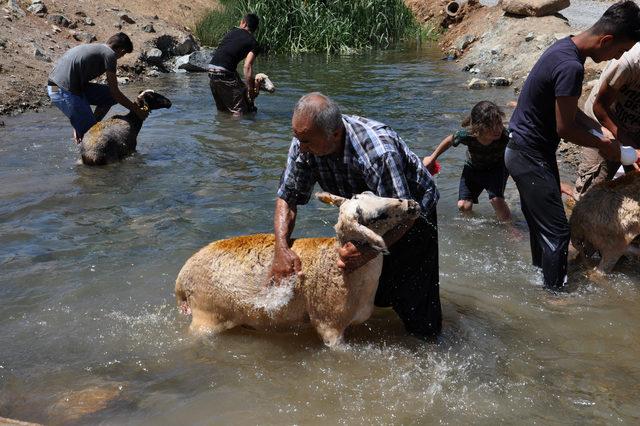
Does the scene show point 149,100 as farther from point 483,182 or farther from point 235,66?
point 483,182

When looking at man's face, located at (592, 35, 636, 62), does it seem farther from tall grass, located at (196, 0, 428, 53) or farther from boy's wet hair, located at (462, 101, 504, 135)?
tall grass, located at (196, 0, 428, 53)

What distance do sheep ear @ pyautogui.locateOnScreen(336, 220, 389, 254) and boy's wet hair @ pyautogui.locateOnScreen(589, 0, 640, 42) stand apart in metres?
2.42

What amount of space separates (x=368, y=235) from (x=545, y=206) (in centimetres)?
204

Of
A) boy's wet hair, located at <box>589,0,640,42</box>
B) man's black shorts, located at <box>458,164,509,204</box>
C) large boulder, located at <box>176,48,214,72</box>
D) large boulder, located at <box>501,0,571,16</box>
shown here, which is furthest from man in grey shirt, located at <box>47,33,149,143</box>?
large boulder, located at <box>501,0,571,16</box>

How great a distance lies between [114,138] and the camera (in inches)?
385

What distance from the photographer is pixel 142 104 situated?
410 inches

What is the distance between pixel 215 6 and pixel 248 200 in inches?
762

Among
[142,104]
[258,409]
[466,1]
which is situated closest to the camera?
[258,409]

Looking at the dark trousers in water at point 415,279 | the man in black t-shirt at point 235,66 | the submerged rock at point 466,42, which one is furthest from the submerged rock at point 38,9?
the dark trousers in water at point 415,279

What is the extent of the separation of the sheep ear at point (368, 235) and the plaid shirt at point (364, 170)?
274mm

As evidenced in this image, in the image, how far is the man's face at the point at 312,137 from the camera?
12.5ft

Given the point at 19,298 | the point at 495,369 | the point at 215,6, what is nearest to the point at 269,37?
the point at 215,6

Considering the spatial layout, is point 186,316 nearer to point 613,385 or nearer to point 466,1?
point 613,385

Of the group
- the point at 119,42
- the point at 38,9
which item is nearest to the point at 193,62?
the point at 38,9
